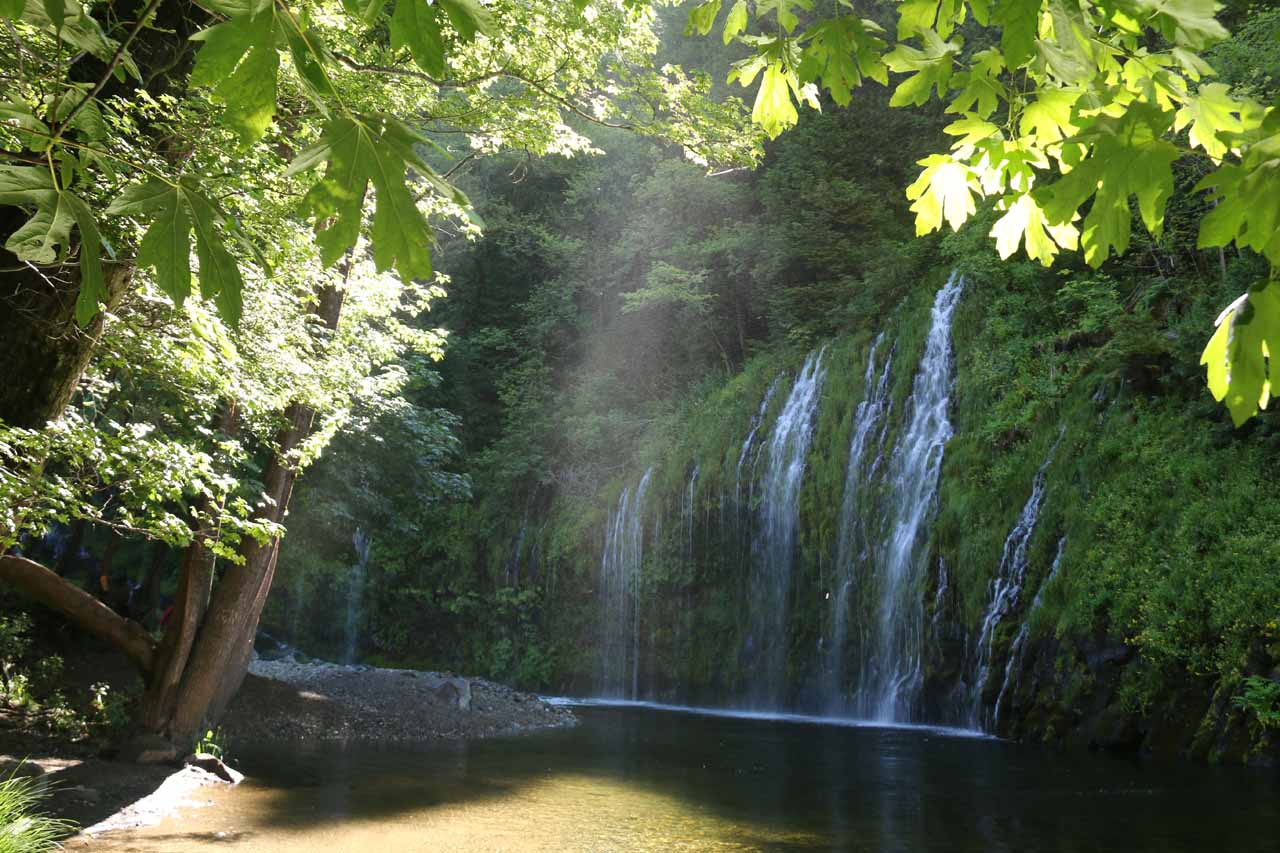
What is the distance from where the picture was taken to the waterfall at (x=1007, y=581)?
493 inches

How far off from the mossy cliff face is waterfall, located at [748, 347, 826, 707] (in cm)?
10

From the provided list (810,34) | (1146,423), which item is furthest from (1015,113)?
(1146,423)

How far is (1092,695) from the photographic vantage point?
10984mm

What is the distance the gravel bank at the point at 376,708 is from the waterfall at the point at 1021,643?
6199 millimetres

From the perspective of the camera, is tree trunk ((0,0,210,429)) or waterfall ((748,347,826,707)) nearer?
tree trunk ((0,0,210,429))

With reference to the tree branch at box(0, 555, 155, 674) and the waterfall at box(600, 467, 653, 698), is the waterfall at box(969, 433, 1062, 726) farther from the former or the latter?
the tree branch at box(0, 555, 155, 674)

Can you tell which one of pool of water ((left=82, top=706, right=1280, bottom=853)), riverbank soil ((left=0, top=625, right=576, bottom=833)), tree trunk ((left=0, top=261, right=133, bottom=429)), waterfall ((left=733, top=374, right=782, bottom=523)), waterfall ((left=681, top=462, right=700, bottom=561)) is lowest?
pool of water ((left=82, top=706, right=1280, bottom=853))

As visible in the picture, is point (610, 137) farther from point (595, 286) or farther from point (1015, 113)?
point (1015, 113)

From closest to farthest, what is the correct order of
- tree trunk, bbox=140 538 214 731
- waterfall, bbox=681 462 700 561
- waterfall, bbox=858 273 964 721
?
1. tree trunk, bbox=140 538 214 731
2. waterfall, bbox=858 273 964 721
3. waterfall, bbox=681 462 700 561

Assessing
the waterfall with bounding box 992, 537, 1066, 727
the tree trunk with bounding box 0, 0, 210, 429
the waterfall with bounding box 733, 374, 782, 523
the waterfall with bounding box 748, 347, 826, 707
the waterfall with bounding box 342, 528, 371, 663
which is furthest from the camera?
the waterfall with bounding box 342, 528, 371, 663

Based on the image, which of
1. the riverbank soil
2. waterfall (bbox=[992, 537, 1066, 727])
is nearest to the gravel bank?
the riverbank soil

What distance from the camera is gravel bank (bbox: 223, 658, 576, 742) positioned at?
11.6m

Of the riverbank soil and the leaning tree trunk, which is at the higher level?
the leaning tree trunk

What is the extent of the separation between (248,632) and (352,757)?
1811 mm
